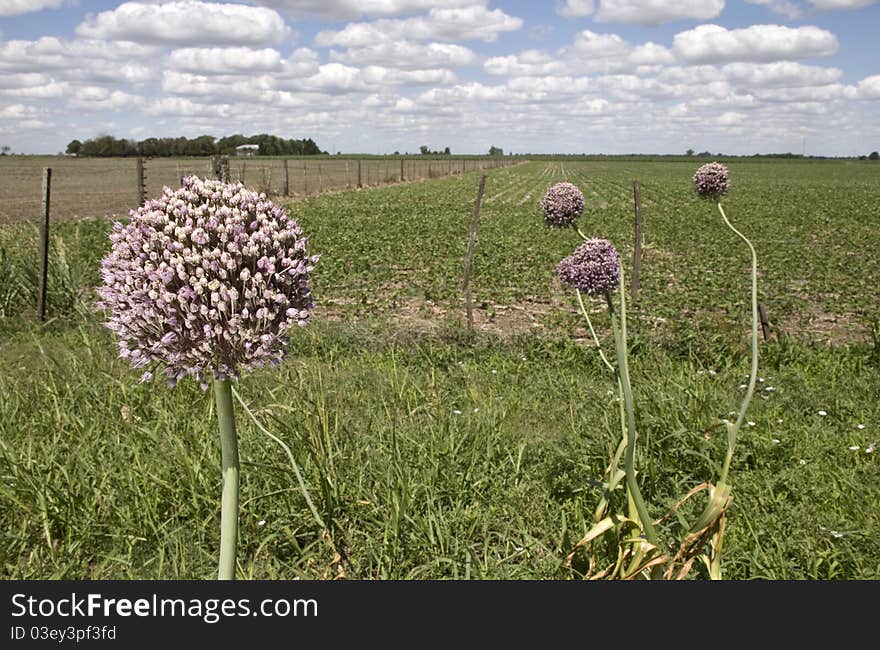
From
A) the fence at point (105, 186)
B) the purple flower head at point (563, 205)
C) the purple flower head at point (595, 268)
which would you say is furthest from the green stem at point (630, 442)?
the fence at point (105, 186)

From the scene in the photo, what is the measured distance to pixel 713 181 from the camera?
3945 millimetres

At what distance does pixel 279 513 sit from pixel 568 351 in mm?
4626

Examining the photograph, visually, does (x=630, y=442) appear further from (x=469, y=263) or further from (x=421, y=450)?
(x=469, y=263)

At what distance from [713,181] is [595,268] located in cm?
148

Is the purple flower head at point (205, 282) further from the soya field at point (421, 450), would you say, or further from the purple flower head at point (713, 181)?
the purple flower head at point (713, 181)

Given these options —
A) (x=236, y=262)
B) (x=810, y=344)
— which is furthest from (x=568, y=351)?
(x=236, y=262)

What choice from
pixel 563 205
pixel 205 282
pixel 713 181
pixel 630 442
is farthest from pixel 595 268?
pixel 205 282

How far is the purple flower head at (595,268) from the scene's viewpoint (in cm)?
293

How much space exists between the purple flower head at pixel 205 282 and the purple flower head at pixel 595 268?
1.34 meters

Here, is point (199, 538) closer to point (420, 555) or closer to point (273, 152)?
point (420, 555)

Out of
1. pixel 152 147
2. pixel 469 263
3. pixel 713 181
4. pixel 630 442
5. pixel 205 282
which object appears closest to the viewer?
pixel 205 282

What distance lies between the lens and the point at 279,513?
12.1ft

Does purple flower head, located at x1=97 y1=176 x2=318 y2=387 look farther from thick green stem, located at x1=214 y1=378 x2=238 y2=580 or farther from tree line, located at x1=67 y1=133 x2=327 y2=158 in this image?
tree line, located at x1=67 y1=133 x2=327 y2=158

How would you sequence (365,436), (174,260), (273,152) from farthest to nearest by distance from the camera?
(273,152), (365,436), (174,260)
